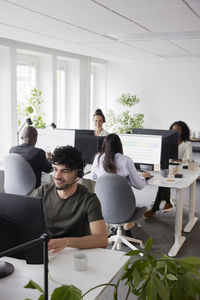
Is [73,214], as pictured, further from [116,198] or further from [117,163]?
[117,163]

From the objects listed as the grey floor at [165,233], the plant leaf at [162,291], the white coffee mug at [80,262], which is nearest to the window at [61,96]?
the grey floor at [165,233]

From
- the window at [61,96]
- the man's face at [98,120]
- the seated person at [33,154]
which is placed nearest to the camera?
the seated person at [33,154]

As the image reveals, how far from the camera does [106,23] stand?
362 cm

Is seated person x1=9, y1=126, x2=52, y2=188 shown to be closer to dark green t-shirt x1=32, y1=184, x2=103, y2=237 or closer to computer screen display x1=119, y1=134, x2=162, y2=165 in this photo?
computer screen display x1=119, y1=134, x2=162, y2=165

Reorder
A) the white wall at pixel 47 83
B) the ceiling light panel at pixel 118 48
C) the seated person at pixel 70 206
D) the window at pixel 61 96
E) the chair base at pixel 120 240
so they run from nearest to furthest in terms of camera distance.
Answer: the seated person at pixel 70 206
the chair base at pixel 120 240
the ceiling light panel at pixel 118 48
the white wall at pixel 47 83
the window at pixel 61 96

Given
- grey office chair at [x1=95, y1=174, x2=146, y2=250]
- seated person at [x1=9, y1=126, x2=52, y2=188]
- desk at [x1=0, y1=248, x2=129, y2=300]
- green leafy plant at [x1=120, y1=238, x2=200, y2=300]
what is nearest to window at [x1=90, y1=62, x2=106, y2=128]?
seated person at [x1=9, y1=126, x2=52, y2=188]

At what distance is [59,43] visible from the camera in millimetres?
5250

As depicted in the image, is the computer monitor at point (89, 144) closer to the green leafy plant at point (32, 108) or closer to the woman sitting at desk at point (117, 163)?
the woman sitting at desk at point (117, 163)

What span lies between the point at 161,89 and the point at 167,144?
13.0ft

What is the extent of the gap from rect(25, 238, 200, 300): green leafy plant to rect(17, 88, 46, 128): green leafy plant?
4.98 m

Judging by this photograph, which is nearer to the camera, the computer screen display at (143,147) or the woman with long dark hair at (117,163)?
the woman with long dark hair at (117,163)

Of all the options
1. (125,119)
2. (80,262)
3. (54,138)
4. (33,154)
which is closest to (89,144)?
(54,138)

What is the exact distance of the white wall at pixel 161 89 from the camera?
7.82 meters

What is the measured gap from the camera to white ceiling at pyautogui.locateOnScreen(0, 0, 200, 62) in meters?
2.87
